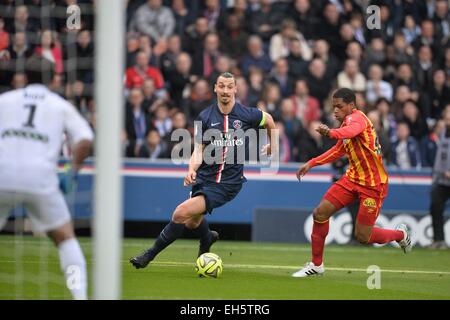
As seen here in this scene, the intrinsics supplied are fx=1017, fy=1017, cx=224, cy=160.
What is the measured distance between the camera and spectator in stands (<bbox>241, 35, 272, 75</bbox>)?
18.5 m

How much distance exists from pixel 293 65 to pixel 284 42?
466 mm

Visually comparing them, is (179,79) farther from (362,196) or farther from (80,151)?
(80,151)

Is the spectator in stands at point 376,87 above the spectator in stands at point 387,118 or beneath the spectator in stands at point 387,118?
above

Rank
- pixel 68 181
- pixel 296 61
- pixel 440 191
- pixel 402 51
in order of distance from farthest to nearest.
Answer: pixel 402 51 → pixel 296 61 → pixel 440 191 → pixel 68 181

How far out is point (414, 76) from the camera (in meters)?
19.0

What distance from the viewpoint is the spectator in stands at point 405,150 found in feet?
57.6

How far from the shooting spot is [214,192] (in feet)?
37.2

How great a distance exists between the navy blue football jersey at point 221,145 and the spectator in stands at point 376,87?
705cm

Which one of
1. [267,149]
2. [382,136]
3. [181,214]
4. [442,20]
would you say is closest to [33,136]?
[181,214]

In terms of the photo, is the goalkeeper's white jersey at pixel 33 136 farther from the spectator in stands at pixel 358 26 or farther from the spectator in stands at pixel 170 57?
the spectator in stands at pixel 358 26

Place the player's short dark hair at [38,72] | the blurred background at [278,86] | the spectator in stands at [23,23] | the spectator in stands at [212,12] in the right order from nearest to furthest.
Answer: the player's short dark hair at [38,72], the spectator in stands at [23,23], the blurred background at [278,86], the spectator in stands at [212,12]

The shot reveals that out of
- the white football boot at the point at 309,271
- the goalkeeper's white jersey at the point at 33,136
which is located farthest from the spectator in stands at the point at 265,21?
the goalkeeper's white jersey at the point at 33,136

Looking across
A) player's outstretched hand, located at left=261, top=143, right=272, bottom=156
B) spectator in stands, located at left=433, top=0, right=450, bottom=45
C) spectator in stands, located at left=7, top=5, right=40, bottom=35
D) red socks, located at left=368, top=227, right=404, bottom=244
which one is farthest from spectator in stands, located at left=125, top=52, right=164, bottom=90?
red socks, located at left=368, top=227, right=404, bottom=244

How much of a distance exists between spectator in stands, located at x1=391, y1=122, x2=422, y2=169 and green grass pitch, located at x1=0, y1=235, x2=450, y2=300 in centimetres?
205
